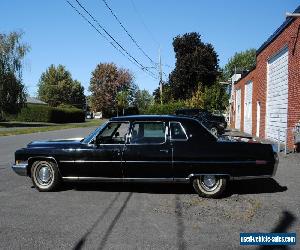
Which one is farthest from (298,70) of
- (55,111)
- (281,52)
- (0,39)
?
(55,111)

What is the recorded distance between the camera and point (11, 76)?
47.4 metres

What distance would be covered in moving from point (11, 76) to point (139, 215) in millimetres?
43309

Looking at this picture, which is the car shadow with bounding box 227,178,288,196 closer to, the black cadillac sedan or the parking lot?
the parking lot

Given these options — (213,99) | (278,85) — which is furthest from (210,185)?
(213,99)

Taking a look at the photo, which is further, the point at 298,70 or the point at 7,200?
the point at 298,70

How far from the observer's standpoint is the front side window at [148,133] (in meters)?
8.59

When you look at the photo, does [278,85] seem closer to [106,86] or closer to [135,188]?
[135,188]

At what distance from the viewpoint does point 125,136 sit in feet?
28.9

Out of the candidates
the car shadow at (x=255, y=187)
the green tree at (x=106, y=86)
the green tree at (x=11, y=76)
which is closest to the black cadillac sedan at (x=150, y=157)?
the car shadow at (x=255, y=187)

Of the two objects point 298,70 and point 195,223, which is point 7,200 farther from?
point 298,70

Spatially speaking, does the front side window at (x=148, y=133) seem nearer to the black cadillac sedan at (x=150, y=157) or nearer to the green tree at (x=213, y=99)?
the black cadillac sedan at (x=150, y=157)

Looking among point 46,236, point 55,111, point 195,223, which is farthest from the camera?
point 55,111

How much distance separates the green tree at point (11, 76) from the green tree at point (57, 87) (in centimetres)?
5837

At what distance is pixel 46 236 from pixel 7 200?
8.35 feet
